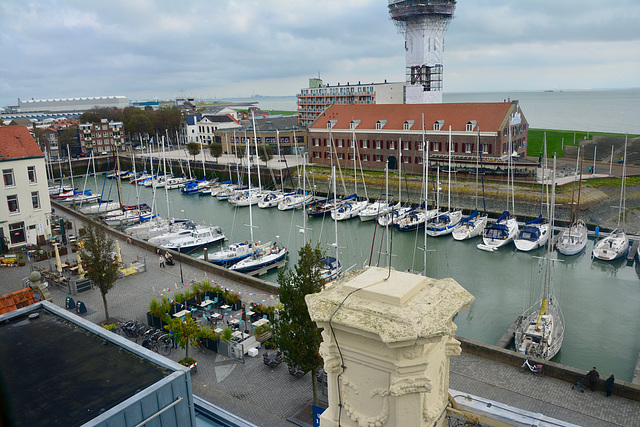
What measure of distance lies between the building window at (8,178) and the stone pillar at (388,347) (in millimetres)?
29823

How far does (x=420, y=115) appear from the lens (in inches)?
2048

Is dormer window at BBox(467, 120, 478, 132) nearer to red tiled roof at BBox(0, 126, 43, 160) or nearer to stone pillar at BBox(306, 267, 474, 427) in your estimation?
red tiled roof at BBox(0, 126, 43, 160)

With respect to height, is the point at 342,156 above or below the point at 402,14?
below

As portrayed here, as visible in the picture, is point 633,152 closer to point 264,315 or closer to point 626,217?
point 626,217

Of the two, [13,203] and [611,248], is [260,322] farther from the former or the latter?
[611,248]

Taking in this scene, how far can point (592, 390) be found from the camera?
1323 centimetres

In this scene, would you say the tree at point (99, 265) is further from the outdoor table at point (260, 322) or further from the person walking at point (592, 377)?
the person walking at point (592, 377)

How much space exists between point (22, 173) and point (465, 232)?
2754cm

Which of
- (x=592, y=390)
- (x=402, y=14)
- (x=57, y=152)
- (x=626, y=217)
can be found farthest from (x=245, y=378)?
(x=57, y=152)

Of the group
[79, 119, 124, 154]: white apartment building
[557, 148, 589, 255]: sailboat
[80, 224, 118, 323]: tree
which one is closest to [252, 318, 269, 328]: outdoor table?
[80, 224, 118, 323]: tree

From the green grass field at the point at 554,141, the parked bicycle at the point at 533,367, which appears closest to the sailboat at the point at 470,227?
the parked bicycle at the point at 533,367

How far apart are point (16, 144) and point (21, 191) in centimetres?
272

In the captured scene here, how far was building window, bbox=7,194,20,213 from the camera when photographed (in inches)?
1102

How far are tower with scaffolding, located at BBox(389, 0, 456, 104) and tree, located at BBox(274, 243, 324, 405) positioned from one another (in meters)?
55.0
